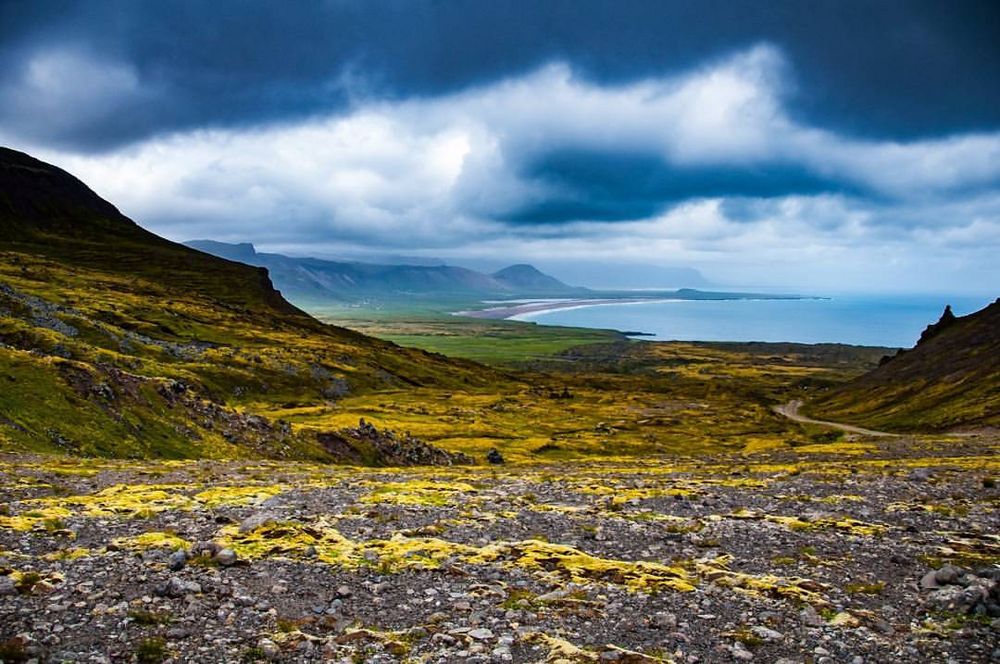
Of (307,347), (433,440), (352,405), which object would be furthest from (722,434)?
(307,347)

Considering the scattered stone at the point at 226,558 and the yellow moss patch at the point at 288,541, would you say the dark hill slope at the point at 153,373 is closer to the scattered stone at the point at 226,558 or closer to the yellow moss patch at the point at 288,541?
the yellow moss patch at the point at 288,541

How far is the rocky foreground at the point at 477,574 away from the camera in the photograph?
13.7 meters

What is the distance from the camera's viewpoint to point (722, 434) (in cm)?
13288

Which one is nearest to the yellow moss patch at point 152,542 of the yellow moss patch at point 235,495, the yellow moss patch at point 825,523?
the yellow moss patch at point 235,495

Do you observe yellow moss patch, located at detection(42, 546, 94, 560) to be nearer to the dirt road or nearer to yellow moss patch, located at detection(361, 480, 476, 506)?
yellow moss patch, located at detection(361, 480, 476, 506)

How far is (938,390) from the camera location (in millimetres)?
153625

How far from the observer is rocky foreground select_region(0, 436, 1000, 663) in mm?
13711

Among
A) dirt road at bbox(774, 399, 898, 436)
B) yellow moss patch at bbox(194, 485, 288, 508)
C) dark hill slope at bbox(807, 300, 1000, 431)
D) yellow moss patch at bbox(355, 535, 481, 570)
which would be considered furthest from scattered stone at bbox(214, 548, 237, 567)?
dirt road at bbox(774, 399, 898, 436)

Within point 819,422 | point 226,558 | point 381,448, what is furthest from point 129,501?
point 819,422

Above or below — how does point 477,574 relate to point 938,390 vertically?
below

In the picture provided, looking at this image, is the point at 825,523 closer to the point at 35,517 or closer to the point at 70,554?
the point at 70,554

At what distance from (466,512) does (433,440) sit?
7133 centimetres

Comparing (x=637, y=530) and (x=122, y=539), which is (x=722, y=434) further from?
(x=122, y=539)

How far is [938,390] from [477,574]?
175m
